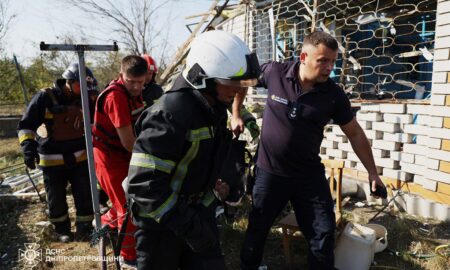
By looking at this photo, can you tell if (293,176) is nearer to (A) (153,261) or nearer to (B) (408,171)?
(A) (153,261)

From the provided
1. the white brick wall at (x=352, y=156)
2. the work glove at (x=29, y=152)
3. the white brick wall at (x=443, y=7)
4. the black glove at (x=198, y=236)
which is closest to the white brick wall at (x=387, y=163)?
the white brick wall at (x=352, y=156)

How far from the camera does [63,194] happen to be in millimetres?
4082

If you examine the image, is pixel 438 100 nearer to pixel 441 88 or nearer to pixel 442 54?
pixel 441 88

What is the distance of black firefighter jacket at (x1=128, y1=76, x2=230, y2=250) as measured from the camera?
5.54ft

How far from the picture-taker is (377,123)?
451 cm

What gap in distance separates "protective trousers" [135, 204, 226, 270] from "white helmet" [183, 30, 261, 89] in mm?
778

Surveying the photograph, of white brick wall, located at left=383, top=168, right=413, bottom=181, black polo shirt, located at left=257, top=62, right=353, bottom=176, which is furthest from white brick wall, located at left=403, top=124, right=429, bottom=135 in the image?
black polo shirt, located at left=257, top=62, right=353, bottom=176

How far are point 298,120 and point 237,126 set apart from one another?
52cm

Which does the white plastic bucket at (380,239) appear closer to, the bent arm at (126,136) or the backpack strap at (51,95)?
the bent arm at (126,136)

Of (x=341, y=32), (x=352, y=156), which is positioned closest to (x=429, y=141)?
(x=352, y=156)

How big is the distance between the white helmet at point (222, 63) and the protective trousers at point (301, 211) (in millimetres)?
1213

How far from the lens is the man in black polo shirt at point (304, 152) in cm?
268

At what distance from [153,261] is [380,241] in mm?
2343

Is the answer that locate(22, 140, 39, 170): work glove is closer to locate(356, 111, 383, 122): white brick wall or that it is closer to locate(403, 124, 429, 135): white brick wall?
locate(356, 111, 383, 122): white brick wall
